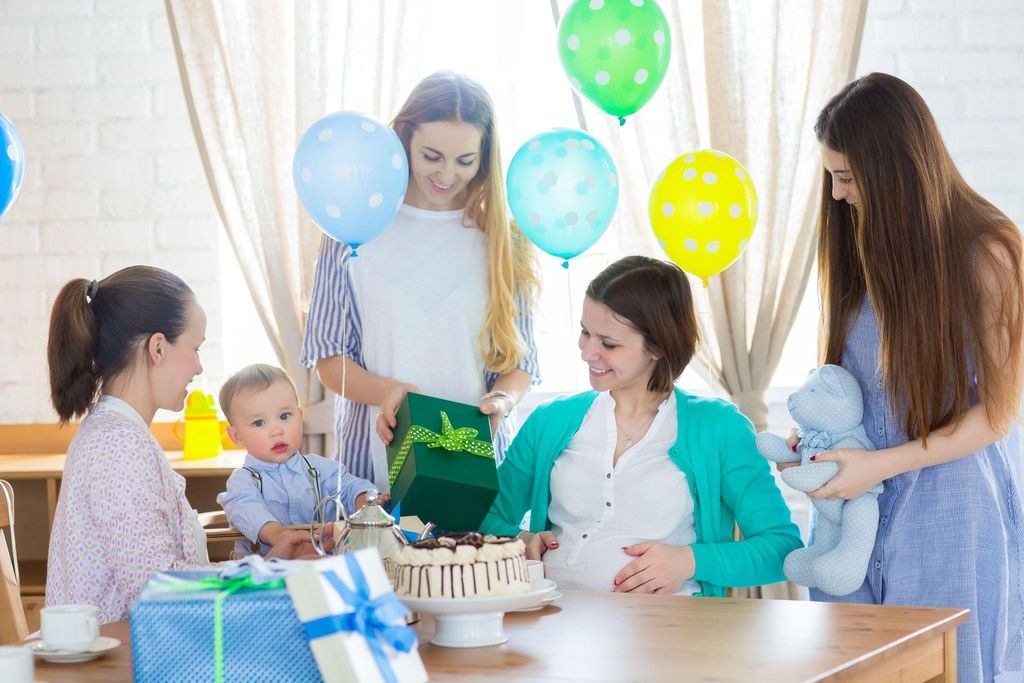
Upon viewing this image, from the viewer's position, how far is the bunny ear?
1915mm

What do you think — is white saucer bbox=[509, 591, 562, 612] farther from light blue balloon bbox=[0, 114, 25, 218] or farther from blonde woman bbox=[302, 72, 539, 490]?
light blue balloon bbox=[0, 114, 25, 218]

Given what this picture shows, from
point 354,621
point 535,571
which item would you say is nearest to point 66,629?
point 354,621

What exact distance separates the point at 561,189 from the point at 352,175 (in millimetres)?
418

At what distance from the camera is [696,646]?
4.72ft

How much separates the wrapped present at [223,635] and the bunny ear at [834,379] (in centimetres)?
105

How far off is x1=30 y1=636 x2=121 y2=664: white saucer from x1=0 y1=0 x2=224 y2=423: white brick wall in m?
2.17

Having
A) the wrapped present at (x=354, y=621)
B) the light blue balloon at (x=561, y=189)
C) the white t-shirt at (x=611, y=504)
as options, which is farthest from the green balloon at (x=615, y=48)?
the wrapped present at (x=354, y=621)

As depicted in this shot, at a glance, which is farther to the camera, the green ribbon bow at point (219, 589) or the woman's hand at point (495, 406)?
the woman's hand at point (495, 406)

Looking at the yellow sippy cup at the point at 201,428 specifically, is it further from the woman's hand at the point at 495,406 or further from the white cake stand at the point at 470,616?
the white cake stand at the point at 470,616

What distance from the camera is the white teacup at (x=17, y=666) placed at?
1214mm

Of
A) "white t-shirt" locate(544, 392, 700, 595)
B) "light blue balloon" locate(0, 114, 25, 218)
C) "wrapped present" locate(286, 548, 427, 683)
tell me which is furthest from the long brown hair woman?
"light blue balloon" locate(0, 114, 25, 218)

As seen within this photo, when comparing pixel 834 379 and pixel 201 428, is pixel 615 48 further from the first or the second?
pixel 201 428

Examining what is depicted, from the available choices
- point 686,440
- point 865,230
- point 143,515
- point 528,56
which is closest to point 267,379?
point 143,515

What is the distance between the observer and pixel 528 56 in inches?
→ 135
